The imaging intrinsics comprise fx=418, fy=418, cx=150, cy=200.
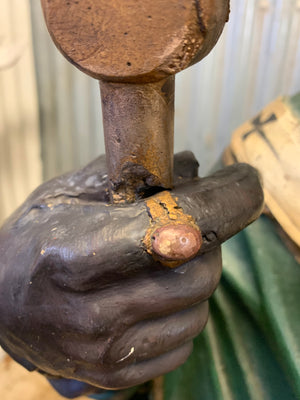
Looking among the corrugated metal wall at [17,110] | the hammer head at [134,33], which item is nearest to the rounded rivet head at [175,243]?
the hammer head at [134,33]

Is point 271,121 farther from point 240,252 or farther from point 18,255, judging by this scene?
point 18,255

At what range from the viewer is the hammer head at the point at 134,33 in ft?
1.10

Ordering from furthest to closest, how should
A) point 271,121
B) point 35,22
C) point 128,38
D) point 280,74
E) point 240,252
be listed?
point 280,74 → point 35,22 → point 271,121 → point 240,252 → point 128,38

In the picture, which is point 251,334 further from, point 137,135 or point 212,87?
point 212,87

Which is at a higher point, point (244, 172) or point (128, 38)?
point (128, 38)

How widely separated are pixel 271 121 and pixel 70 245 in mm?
460

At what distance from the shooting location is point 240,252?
0.60 metres

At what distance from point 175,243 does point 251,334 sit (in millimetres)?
243

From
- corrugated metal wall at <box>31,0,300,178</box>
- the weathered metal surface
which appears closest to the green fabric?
the weathered metal surface

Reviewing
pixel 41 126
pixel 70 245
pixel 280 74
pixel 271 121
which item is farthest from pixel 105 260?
pixel 280 74

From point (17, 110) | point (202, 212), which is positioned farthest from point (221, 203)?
point (17, 110)

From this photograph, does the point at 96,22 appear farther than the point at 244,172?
No

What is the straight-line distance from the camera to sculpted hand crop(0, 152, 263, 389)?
38 cm

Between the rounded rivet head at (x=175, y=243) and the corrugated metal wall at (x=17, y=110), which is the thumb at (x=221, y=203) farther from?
the corrugated metal wall at (x=17, y=110)
